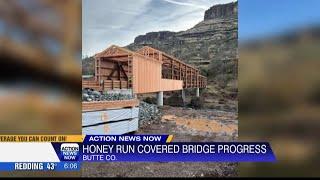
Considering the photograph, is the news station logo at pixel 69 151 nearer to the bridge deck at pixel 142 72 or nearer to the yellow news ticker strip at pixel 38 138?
the yellow news ticker strip at pixel 38 138

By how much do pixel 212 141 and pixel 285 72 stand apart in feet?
2.88

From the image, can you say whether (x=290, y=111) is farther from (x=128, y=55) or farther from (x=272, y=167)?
(x=128, y=55)

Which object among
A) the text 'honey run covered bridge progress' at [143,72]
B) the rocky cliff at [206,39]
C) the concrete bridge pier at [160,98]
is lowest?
the concrete bridge pier at [160,98]

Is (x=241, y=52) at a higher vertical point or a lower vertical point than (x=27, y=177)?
higher

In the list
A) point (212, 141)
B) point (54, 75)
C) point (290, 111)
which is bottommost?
point (212, 141)

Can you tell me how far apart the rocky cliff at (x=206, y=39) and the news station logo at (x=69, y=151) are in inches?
40.2

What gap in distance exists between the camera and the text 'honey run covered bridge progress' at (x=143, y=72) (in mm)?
3455

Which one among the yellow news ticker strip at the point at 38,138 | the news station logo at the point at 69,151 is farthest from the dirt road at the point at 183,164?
the yellow news ticker strip at the point at 38,138

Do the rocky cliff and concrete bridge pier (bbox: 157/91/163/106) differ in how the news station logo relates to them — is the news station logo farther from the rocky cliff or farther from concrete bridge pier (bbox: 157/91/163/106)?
the rocky cliff

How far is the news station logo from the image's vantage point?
133 inches

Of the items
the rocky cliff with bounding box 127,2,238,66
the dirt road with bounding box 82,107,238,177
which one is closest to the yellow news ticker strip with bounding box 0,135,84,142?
the dirt road with bounding box 82,107,238,177

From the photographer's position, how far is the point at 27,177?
3.45m

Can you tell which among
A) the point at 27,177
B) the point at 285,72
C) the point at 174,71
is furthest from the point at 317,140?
the point at 27,177

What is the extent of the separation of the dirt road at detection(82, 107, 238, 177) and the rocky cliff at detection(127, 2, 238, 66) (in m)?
0.54
